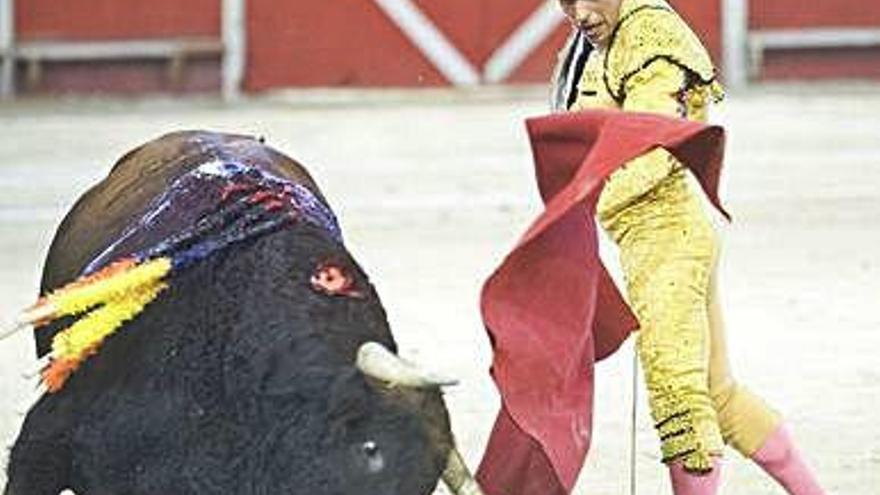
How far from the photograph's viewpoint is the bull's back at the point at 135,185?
11.2 feet

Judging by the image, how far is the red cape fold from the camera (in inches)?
121

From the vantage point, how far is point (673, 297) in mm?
3461

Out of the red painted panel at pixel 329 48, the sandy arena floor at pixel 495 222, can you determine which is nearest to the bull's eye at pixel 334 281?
the sandy arena floor at pixel 495 222

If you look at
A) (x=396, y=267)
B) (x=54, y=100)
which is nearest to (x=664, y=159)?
(x=396, y=267)

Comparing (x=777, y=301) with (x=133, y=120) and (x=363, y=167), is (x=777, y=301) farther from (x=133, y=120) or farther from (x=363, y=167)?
(x=133, y=120)

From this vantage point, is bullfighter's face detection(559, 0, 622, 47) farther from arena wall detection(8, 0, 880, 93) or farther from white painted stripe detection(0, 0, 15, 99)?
white painted stripe detection(0, 0, 15, 99)

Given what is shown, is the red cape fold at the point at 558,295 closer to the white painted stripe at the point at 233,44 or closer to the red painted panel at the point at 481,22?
the red painted panel at the point at 481,22

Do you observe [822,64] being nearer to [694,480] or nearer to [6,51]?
[6,51]

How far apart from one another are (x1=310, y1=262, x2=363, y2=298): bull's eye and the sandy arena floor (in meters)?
0.74

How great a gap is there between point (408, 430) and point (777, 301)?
3984 mm

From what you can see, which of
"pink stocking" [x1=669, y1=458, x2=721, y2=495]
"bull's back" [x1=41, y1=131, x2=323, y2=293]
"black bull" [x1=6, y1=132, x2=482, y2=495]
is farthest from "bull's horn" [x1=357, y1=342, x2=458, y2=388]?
"pink stocking" [x1=669, y1=458, x2=721, y2=495]

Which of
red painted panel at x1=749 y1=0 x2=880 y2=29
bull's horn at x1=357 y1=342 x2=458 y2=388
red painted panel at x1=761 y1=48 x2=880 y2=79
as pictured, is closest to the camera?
bull's horn at x1=357 y1=342 x2=458 y2=388

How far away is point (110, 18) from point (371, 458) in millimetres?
11536

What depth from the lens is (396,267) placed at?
7316mm
